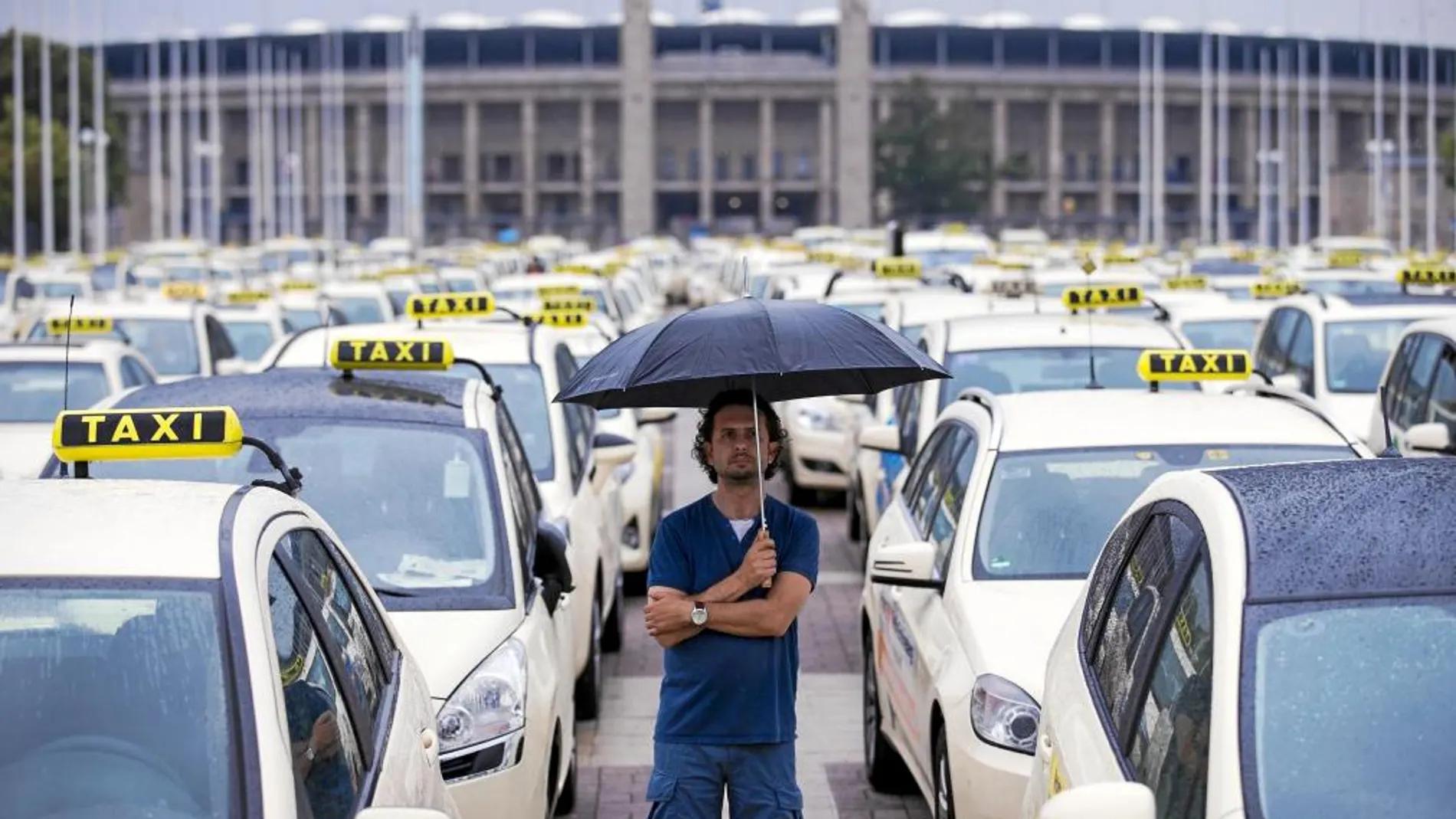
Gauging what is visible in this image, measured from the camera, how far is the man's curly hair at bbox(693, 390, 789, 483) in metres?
6.27

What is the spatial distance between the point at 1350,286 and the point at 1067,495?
19.6m

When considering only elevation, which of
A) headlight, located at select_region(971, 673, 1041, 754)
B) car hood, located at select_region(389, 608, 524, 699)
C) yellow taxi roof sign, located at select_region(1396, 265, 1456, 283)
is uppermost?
yellow taxi roof sign, located at select_region(1396, 265, 1456, 283)

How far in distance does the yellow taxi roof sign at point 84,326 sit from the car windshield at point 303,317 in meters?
5.75

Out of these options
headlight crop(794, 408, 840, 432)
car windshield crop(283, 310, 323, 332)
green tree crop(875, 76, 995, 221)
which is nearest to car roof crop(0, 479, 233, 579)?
headlight crop(794, 408, 840, 432)

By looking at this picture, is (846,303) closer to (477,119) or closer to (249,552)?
(249,552)

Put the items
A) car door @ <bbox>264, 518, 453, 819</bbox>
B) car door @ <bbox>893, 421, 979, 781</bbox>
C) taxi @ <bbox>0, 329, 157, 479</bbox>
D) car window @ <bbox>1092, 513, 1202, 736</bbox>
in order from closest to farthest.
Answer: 1. car door @ <bbox>264, 518, 453, 819</bbox>
2. car window @ <bbox>1092, 513, 1202, 736</bbox>
3. car door @ <bbox>893, 421, 979, 781</bbox>
4. taxi @ <bbox>0, 329, 157, 479</bbox>

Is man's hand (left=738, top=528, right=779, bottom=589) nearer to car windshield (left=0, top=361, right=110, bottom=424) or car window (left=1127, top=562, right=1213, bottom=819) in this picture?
car window (left=1127, top=562, right=1213, bottom=819)

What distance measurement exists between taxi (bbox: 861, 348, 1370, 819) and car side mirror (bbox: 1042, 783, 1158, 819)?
282cm

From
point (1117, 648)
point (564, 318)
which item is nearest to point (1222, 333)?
point (564, 318)

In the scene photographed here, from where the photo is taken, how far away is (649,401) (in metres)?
6.63

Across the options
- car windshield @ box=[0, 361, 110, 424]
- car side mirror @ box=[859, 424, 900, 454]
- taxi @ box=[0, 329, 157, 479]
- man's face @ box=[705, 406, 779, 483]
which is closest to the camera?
man's face @ box=[705, 406, 779, 483]

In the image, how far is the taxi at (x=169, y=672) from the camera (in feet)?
14.0

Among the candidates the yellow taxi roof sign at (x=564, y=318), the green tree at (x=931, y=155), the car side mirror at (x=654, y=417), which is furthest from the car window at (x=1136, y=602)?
the green tree at (x=931, y=155)

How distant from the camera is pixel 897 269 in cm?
2586
